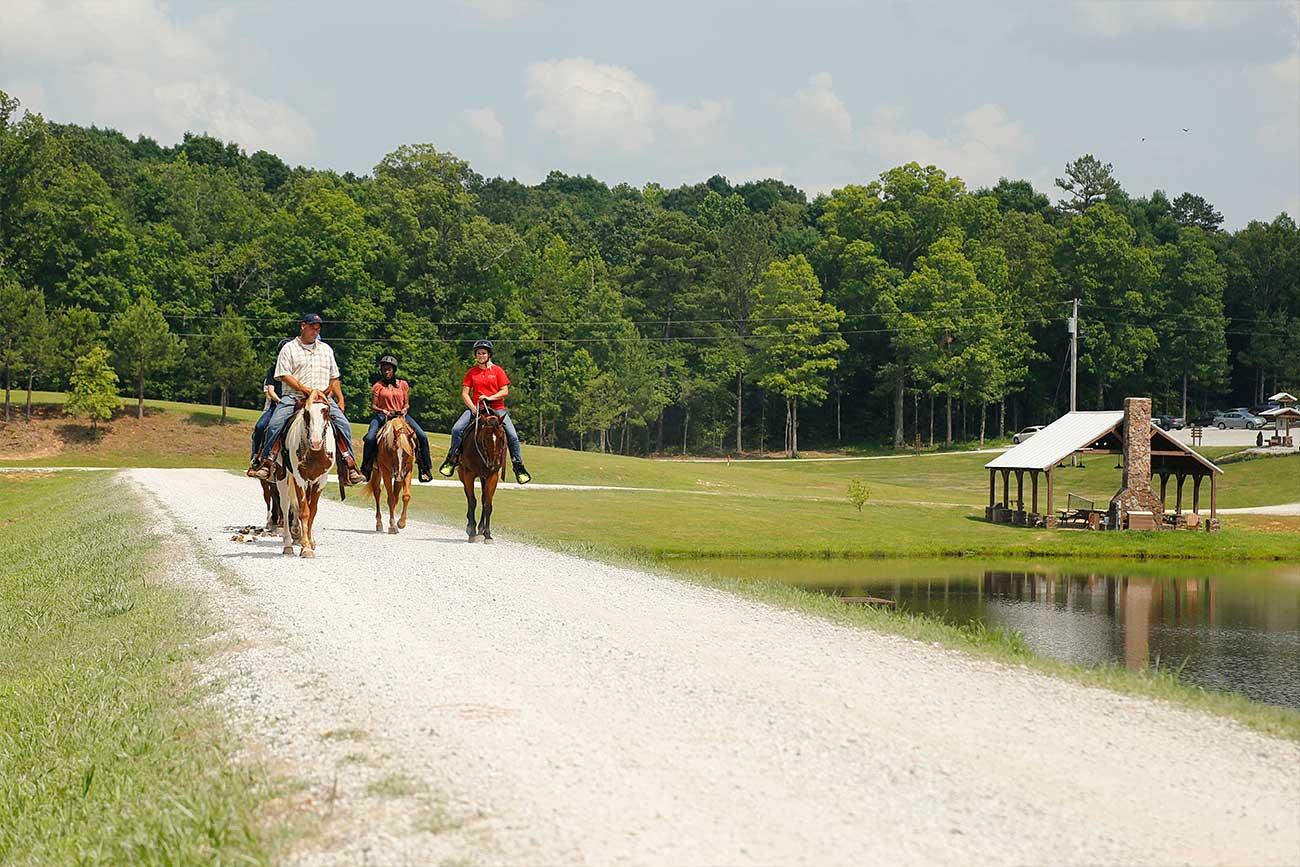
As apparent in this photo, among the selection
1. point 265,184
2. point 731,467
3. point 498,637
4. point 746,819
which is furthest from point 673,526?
point 265,184

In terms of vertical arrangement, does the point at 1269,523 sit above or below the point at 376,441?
below

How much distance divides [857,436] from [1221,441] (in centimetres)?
3342

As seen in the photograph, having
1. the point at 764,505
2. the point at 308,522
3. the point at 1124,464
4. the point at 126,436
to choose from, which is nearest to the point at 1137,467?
the point at 1124,464

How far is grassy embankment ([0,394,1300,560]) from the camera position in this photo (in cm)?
4103

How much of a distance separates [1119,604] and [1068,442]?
24446 millimetres

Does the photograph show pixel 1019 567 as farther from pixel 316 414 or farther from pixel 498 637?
pixel 498 637

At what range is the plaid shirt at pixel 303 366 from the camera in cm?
1923

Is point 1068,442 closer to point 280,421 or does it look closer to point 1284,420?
point 1284,420

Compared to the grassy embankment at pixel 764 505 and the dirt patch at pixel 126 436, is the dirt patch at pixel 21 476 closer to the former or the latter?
the grassy embankment at pixel 764 505

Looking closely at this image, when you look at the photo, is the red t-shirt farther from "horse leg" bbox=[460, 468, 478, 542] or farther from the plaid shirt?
the plaid shirt

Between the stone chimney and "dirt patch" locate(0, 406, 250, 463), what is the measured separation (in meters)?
47.0

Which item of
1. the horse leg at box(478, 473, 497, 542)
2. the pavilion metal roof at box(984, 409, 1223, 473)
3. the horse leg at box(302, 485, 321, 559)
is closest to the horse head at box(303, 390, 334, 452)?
the horse leg at box(302, 485, 321, 559)

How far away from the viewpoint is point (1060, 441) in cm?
5581

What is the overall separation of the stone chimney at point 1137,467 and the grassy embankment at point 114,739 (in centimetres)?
4184
